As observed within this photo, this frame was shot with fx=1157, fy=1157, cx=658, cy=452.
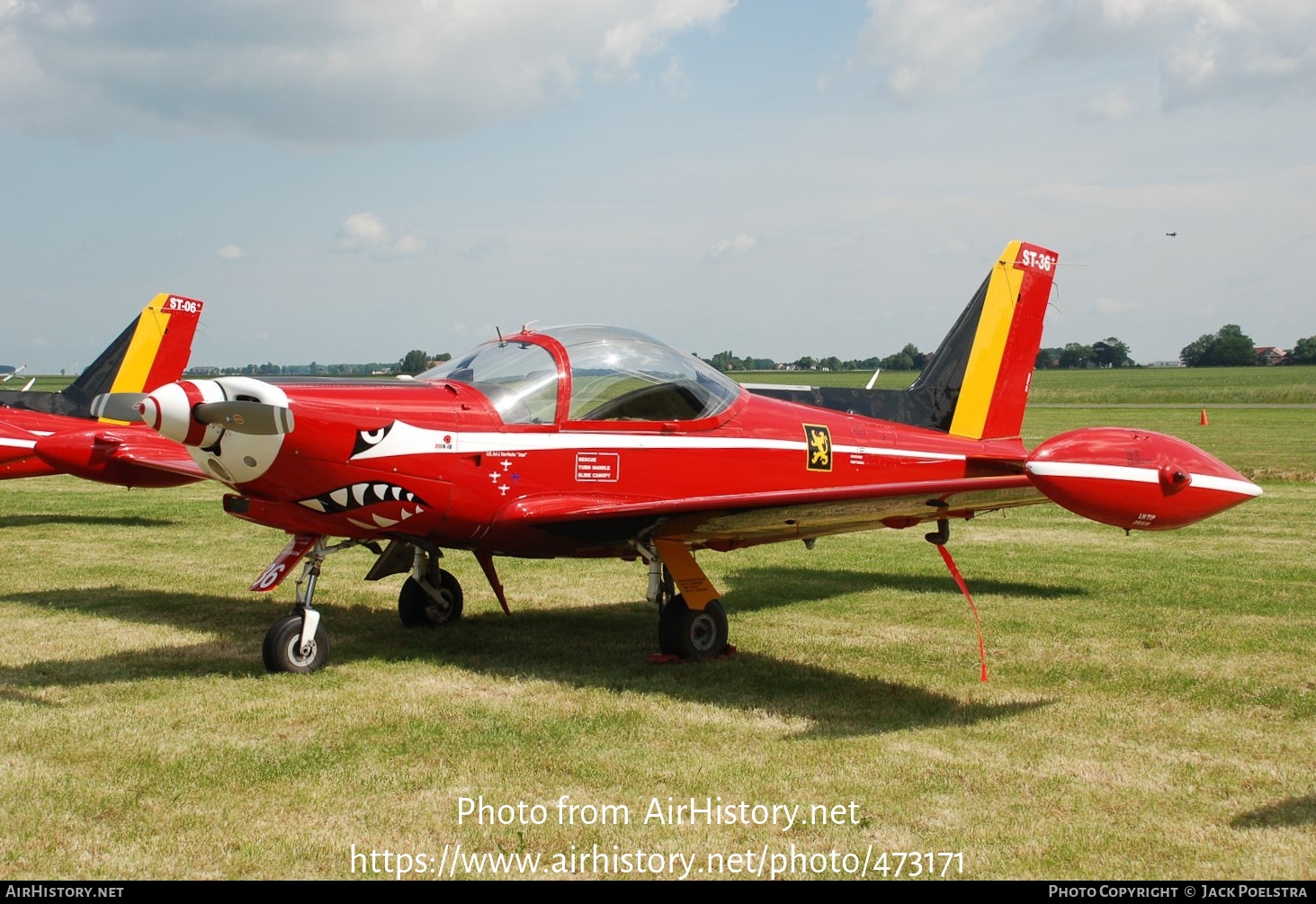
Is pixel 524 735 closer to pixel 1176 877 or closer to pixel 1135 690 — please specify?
pixel 1176 877

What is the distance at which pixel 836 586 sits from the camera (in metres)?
10.2

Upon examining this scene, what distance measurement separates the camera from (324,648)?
280 inches

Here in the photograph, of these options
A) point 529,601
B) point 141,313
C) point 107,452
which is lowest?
point 529,601

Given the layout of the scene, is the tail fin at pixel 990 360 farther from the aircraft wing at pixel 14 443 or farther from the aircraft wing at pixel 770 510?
the aircraft wing at pixel 14 443

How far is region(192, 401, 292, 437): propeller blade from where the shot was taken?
611 centimetres

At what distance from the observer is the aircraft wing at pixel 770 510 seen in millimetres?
6098

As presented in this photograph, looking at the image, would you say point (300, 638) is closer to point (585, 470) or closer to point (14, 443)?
point (585, 470)

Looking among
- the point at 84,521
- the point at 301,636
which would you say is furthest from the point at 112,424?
the point at 301,636

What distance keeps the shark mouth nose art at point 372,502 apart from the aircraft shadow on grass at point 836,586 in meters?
3.23

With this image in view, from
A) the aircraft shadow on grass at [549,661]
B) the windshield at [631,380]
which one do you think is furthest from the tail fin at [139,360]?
the windshield at [631,380]

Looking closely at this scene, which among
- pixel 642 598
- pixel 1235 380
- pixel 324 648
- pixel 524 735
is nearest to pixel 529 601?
pixel 642 598

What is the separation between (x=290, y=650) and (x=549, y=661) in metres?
1.60

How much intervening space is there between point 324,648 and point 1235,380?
8863 cm
